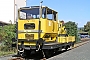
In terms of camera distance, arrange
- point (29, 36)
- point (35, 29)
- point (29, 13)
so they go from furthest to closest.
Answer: point (29, 13), point (29, 36), point (35, 29)

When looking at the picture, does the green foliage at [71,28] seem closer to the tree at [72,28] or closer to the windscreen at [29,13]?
the tree at [72,28]

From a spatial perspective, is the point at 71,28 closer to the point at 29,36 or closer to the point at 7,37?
the point at 7,37

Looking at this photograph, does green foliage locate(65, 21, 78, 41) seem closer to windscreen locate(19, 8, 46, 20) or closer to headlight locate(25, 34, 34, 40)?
windscreen locate(19, 8, 46, 20)

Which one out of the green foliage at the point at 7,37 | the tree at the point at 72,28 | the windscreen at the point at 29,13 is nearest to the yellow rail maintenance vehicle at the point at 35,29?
the windscreen at the point at 29,13

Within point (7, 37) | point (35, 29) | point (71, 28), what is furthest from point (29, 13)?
point (71, 28)

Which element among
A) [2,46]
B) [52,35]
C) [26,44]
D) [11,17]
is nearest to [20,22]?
[26,44]

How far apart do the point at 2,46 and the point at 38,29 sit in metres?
5.68

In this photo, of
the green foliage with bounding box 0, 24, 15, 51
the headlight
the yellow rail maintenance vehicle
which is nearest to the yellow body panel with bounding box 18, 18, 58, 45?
the yellow rail maintenance vehicle

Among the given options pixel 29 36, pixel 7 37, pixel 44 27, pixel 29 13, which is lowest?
pixel 7 37

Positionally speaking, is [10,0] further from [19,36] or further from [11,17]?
[19,36]

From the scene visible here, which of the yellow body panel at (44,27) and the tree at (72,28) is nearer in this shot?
the yellow body panel at (44,27)

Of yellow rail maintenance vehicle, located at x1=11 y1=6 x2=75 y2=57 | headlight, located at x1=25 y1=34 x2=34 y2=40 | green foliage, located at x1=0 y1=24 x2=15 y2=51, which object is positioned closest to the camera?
yellow rail maintenance vehicle, located at x1=11 y1=6 x2=75 y2=57

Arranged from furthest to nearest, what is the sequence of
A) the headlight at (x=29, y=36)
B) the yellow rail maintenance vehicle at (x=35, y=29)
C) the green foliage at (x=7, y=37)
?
the green foliage at (x=7, y=37) < the headlight at (x=29, y=36) < the yellow rail maintenance vehicle at (x=35, y=29)

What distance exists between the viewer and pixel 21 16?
16.2 metres
